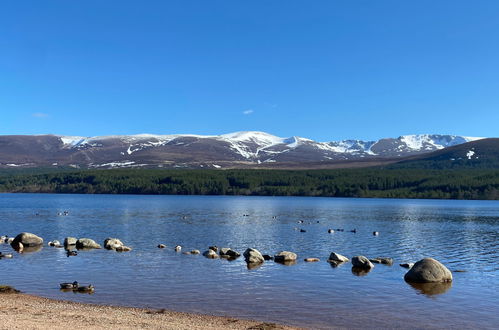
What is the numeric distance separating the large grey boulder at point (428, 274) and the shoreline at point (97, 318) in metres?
17.9

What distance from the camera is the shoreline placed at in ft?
82.3

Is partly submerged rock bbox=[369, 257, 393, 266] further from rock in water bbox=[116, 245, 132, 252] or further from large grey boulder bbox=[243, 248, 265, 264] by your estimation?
rock in water bbox=[116, 245, 132, 252]

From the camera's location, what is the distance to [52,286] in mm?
36969

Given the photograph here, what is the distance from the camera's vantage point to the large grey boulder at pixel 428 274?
4056 centimetres

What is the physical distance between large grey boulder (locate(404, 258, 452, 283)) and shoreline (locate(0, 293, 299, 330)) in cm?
1786

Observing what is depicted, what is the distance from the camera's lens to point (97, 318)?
88.1 feet

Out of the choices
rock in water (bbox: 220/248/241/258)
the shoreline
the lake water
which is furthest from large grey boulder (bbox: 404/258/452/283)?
rock in water (bbox: 220/248/241/258)

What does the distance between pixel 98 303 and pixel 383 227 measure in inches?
2813

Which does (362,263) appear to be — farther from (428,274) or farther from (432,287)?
(432,287)

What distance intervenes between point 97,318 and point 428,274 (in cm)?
2611

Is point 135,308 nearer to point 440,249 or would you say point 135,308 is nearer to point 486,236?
point 440,249

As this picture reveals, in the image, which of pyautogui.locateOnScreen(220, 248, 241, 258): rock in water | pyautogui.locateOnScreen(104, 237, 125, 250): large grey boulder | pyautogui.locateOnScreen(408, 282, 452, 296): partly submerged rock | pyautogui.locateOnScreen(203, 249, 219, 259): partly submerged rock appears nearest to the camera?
pyautogui.locateOnScreen(408, 282, 452, 296): partly submerged rock

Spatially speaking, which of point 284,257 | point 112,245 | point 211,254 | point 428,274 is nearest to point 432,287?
point 428,274

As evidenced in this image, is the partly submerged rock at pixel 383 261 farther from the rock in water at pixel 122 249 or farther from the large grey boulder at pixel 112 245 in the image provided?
the large grey boulder at pixel 112 245
